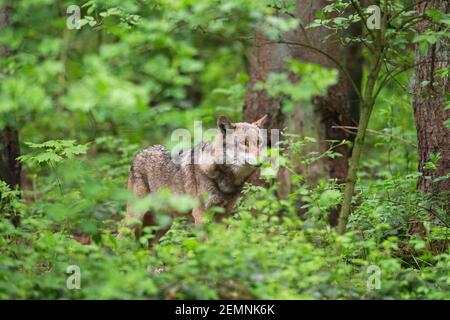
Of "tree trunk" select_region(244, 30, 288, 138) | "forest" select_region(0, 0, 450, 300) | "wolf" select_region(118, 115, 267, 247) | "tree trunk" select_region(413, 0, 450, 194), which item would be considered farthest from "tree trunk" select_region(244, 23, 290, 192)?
"tree trunk" select_region(413, 0, 450, 194)

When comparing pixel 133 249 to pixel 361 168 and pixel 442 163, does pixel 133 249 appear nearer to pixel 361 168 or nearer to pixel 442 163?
pixel 442 163

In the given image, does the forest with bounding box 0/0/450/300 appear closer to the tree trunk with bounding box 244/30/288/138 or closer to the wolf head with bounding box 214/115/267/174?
the wolf head with bounding box 214/115/267/174

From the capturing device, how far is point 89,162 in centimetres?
714

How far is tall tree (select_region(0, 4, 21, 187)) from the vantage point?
9500 millimetres

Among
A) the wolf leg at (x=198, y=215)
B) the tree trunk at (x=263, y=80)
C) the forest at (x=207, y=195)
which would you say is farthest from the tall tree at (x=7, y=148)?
the tree trunk at (x=263, y=80)

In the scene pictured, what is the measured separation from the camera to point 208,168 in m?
8.45

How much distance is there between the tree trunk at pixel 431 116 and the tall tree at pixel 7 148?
5322 mm

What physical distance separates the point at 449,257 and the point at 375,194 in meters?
2.21

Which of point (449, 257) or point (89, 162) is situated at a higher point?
point (89, 162)

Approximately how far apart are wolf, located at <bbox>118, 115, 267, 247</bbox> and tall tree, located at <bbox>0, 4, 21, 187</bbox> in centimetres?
173

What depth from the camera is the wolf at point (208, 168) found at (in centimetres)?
817

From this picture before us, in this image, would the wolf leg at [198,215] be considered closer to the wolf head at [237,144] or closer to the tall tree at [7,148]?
the wolf head at [237,144]
